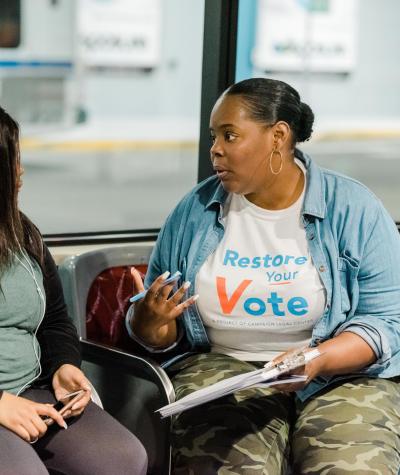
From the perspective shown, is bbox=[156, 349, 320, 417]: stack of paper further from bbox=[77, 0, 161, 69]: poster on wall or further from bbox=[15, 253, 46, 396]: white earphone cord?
bbox=[77, 0, 161, 69]: poster on wall

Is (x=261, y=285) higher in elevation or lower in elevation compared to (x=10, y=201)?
lower

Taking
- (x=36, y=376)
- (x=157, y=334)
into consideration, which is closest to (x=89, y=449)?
(x=36, y=376)

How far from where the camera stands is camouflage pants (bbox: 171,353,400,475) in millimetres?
2213

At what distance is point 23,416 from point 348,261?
101 centimetres

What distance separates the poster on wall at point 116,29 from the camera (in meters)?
7.16

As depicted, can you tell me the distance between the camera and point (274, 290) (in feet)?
8.05

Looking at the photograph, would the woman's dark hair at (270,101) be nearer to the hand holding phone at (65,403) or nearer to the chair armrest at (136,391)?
the chair armrest at (136,391)

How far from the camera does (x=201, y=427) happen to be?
2334 millimetres

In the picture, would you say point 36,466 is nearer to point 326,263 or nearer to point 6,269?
point 6,269

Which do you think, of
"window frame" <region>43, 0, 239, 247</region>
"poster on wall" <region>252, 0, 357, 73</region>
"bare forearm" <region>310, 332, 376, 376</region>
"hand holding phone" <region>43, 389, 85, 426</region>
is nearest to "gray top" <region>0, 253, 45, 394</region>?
"hand holding phone" <region>43, 389, 85, 426</region>

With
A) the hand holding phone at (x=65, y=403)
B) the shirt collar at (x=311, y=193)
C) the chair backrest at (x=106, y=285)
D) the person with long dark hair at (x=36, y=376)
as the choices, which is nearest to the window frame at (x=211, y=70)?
the chair backrest at (x=106, y=285)

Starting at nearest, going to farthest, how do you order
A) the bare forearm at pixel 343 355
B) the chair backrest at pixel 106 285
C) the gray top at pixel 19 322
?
the gray top at pixel 19 322 < the bare forearm at pixel 343 355 < the chair backrest at pixel 106 285

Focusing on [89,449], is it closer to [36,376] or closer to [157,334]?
[36,376]

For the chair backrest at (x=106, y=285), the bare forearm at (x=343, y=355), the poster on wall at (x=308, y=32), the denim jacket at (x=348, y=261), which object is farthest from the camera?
the poster on wall at (x=308, y=32)
